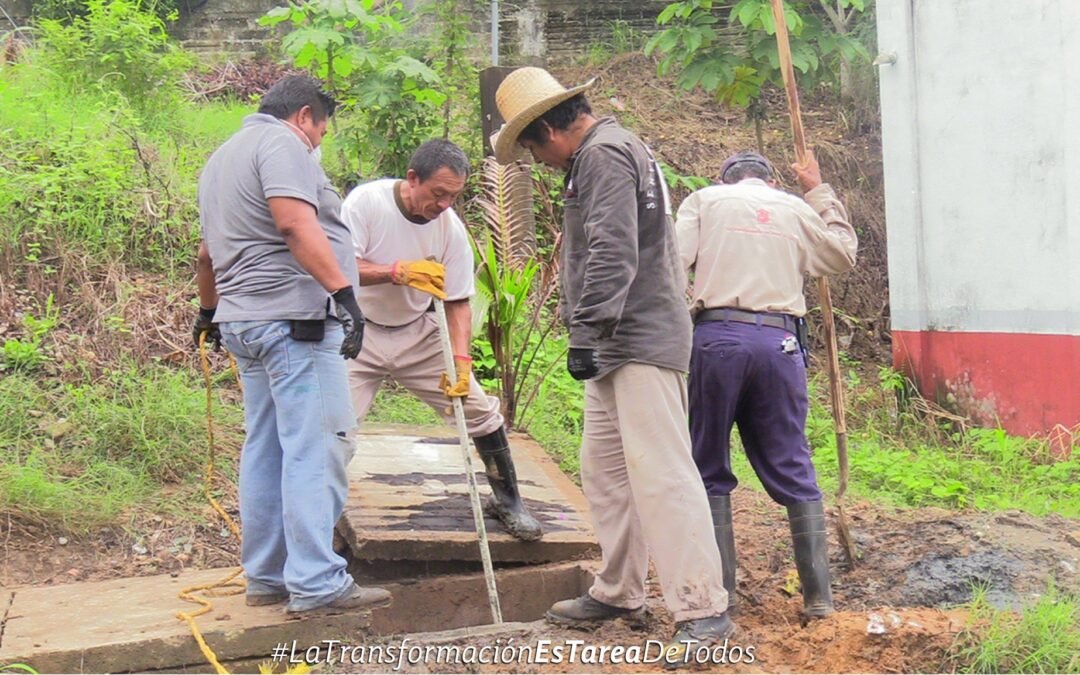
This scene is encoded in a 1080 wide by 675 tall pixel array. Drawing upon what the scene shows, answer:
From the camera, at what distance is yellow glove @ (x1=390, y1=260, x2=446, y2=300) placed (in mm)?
4695

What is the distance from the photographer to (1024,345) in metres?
7.70

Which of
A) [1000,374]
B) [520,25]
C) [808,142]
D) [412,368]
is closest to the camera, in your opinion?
[412,368]

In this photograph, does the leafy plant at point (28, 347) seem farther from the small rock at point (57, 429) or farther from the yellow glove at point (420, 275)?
the yellow glove at point (420, 275)

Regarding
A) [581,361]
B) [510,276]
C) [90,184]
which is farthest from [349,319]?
[90,184]

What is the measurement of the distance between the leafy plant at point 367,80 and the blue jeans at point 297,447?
15.6ft

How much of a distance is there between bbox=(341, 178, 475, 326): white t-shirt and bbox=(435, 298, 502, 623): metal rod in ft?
0.58

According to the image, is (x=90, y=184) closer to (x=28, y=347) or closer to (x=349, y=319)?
(x=28, y=347)

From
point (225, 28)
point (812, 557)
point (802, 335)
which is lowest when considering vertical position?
point (812, 557)

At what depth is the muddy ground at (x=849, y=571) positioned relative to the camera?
12.8 ft

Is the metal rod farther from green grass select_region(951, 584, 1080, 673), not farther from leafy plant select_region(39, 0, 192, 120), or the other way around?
leafy plant select_region(39, 0, 192, 120)

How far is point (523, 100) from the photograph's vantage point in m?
4.13

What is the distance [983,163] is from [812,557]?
479cm

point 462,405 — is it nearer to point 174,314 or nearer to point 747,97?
point 174,314

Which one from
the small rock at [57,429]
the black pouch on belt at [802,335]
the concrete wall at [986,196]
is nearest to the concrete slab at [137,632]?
the small rock at [57,429]
